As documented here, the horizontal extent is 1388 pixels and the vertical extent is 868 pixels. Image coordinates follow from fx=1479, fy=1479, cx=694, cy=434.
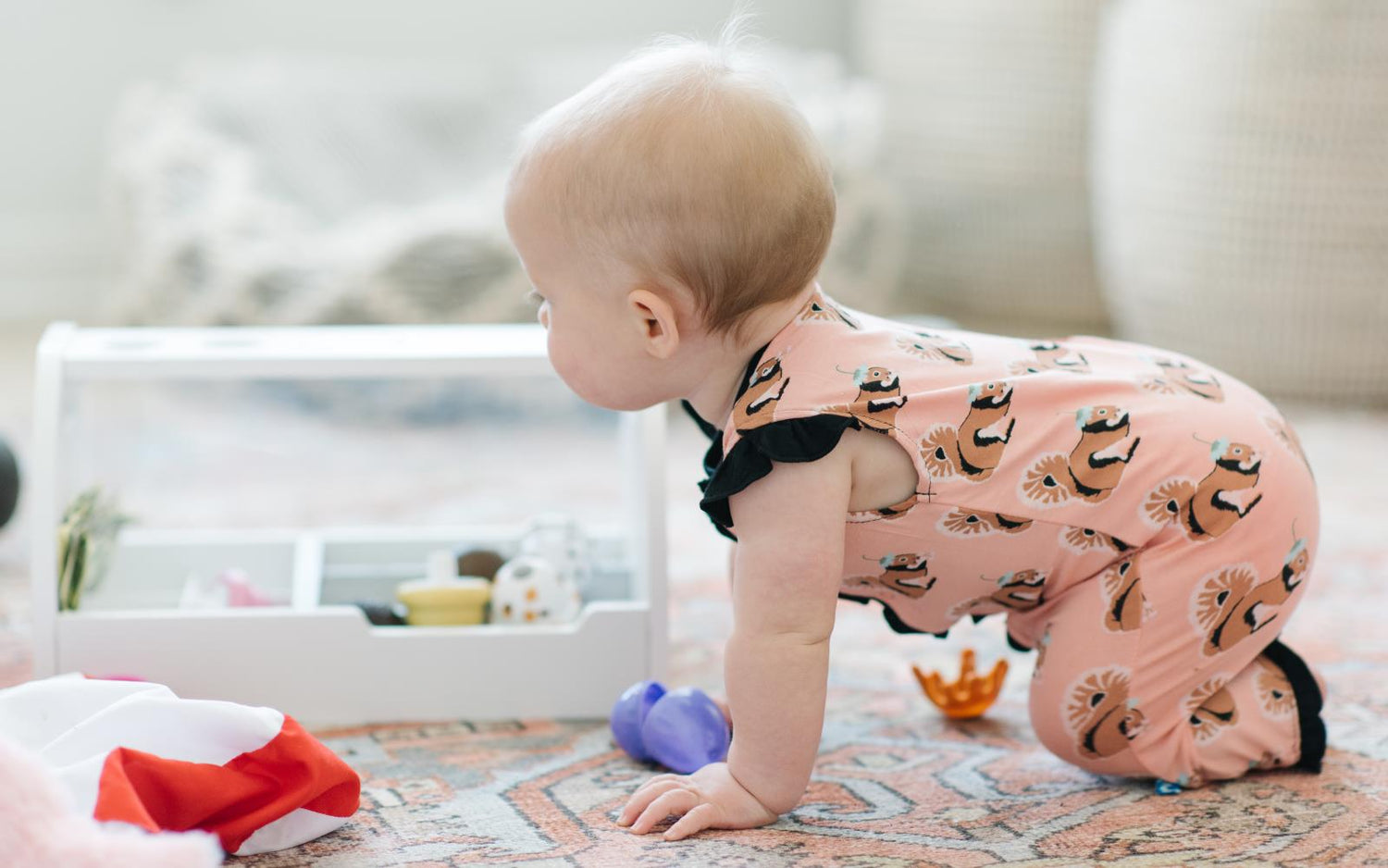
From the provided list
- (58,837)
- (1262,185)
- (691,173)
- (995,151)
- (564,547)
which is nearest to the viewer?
(58,837)

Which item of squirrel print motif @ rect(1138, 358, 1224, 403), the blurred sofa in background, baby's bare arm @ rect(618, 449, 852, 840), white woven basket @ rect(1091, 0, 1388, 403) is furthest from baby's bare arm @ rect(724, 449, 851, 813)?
white woven basket @ rect(1091, 0, 1388, 403)

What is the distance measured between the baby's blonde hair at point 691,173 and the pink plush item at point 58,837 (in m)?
0.36

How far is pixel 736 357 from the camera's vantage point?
33.7 inches

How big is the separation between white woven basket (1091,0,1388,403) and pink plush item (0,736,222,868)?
1.69m

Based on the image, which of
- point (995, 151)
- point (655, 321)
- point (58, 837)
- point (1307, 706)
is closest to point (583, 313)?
point (655, 321)

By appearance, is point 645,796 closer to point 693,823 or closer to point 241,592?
point 693,823

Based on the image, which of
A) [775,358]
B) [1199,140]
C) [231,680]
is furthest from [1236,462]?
[1199,140]

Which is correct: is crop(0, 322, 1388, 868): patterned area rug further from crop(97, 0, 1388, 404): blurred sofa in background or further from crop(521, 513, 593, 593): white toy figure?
crop(97, 0, 1388, 404): blurred sofa in background

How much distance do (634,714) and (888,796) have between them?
168mm

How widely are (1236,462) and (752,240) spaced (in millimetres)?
325

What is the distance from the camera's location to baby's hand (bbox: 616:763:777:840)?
2.71ft

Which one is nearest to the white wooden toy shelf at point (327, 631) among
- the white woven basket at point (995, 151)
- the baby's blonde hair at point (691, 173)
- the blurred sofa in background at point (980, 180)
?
the baby's blonde hair at point (691, 173)

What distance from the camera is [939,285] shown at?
2525 millimetres

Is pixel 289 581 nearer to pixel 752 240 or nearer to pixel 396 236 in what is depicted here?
pixel 752 240
